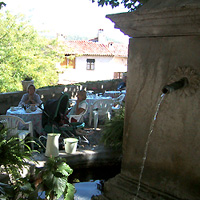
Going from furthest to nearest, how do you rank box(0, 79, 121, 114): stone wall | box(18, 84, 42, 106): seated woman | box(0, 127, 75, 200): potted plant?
box(0, 79, 121, 114): stone wall
box(18, 84, 42, 106): seated woman
box(0, 127, 75, 200): potted plant

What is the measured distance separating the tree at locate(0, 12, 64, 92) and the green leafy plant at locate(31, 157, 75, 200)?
13211 millimetres

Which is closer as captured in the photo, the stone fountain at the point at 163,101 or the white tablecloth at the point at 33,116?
the stone fountain at the point at 163,101

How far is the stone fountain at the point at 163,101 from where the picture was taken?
181 centimetres

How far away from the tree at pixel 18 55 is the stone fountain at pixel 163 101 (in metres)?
13.8

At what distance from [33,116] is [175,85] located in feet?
14.2

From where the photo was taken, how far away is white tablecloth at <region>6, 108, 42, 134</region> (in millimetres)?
5602

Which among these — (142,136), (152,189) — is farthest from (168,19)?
(152,189)

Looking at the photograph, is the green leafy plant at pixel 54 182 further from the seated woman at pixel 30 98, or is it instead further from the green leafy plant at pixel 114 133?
the seated woman at pixel 30 98

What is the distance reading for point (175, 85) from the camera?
182 cm

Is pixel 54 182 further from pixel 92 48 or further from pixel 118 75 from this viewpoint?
pixel 118 75

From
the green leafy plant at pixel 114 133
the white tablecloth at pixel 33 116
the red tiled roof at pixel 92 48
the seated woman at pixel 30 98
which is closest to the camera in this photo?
the green leafy plant at pixel 114 133

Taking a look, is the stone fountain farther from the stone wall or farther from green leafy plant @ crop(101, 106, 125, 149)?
the stone wall

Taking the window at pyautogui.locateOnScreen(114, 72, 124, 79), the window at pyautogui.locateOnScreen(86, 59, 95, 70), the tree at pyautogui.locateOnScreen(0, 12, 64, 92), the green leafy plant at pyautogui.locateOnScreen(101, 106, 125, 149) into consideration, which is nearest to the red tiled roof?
the window at pyautogui.locateOnScreen(86, 59, 95, 70)

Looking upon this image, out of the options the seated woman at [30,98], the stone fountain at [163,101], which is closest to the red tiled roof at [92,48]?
the seated woman at [30,98]
